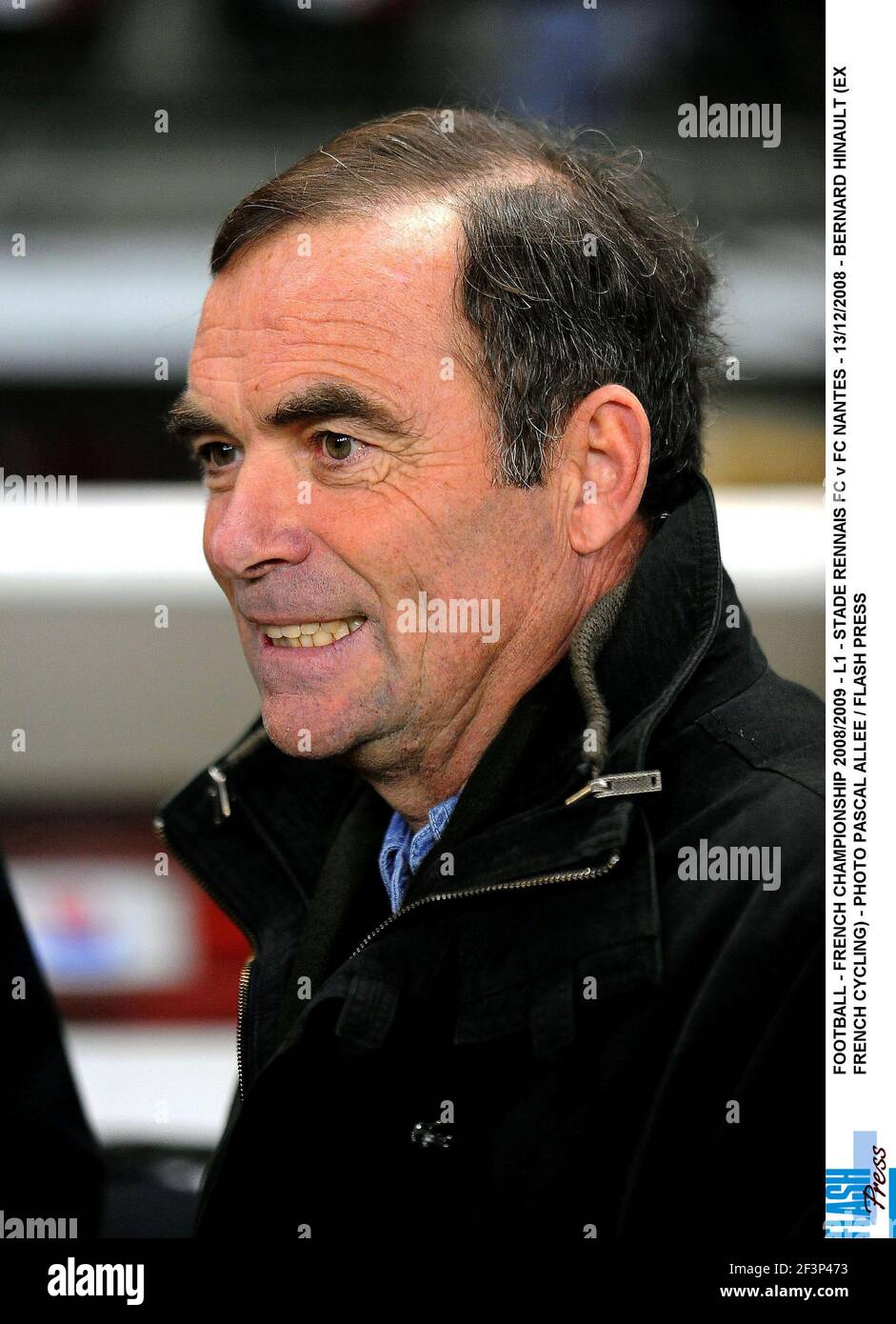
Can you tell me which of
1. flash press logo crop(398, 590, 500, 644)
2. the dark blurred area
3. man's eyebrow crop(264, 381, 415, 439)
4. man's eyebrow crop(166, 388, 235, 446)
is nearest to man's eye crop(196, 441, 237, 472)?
man's eyebrow crop(166, 388, 235, 446)

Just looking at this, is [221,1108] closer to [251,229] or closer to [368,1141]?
[368,1141]

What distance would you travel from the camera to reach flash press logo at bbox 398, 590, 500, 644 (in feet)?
4.85

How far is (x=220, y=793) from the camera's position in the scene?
5.65ft

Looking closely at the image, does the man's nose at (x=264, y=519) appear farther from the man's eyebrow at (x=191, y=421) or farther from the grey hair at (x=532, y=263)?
the grey hair at (x=532, y=263)

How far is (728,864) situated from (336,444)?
61 cm

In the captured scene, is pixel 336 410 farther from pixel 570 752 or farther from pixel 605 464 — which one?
pixel 570 752

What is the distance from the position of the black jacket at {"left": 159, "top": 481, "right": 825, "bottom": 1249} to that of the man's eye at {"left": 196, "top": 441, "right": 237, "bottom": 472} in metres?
0.45

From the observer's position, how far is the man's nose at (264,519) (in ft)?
4.84

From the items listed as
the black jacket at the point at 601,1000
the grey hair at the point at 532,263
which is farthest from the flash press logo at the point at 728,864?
the grey hair at the point at 532,263

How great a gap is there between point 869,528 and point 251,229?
0.77 meters

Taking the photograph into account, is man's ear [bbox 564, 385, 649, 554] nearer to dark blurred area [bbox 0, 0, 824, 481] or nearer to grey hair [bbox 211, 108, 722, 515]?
grey hair [bbox 211, 108, 722, 515]

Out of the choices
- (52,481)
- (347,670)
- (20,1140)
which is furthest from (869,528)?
(20,1140)

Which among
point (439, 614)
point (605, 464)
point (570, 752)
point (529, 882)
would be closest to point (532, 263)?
point (605, 464)

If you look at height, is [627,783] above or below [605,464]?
below
